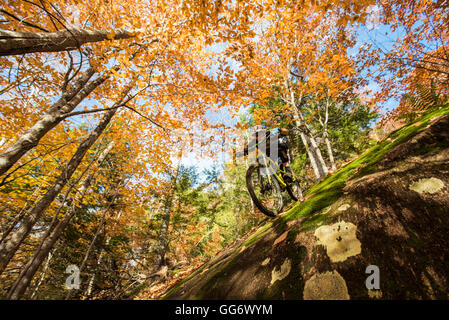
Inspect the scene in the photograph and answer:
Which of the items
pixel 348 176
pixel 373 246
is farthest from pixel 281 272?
pixel 348 176

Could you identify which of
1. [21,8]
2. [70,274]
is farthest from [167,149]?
[70,274]

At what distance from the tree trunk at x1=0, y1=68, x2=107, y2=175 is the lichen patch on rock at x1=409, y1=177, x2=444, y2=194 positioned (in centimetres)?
532

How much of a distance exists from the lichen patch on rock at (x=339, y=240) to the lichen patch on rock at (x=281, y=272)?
14.0 inches

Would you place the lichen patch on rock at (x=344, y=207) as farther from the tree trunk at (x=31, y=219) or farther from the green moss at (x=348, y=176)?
the tree trunk at (x=31, y=219)

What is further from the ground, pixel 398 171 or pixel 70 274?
pixel 70 274

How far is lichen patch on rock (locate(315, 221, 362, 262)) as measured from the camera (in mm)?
1254

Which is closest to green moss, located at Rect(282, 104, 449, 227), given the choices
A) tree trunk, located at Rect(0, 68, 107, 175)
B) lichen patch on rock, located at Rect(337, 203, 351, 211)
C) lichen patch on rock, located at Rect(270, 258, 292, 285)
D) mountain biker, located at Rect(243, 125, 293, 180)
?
lichen patch on rock, located at Rect(337, 203, 351, 211)

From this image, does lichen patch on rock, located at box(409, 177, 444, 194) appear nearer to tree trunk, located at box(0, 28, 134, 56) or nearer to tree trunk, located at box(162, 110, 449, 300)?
tree trunk, located at box(162, 110, 449, 300)

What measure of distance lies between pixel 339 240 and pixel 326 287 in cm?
44

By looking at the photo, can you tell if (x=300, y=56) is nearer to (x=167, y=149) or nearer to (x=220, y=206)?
(x=167, y=149)

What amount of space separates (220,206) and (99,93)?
10987 millimetres

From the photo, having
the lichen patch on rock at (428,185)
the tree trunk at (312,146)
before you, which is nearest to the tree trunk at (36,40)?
the lichen patch on rock at (428,185)

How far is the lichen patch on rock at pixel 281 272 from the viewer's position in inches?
57.8

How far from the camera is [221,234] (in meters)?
13.8
